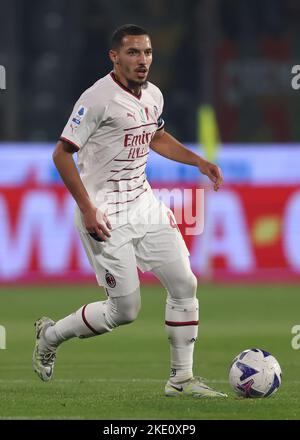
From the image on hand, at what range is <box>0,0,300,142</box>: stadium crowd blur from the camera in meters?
19.5

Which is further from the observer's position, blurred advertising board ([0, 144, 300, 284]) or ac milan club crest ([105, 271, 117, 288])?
blurred advertising board ([0, 144, 300, 284])

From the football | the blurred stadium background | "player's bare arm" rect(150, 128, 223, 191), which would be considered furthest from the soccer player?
the blurred stadium background

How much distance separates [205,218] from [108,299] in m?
9.40

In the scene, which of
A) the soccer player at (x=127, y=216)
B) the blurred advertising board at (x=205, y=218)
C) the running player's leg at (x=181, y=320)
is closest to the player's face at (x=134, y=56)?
the soccer player at (x=127, y=216)

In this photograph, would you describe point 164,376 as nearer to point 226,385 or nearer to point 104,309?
point 226,385

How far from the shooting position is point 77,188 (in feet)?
25.4

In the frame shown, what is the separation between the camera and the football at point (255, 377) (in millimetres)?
7777

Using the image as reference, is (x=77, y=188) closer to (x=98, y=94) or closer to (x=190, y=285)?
(x=98, y=94)

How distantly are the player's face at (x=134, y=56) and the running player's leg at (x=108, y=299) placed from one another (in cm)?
105

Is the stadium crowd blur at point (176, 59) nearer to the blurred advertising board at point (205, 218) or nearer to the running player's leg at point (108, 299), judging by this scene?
the blurred advertising board at point (205, 218)

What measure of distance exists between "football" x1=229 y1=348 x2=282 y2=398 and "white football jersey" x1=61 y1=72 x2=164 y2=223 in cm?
123

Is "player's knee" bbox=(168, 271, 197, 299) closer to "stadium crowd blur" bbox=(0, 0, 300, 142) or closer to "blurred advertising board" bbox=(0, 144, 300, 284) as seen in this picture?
"blurred advertising board" bbox=(0, 144, 300, 284)

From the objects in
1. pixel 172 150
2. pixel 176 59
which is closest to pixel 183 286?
pixel 172 150
